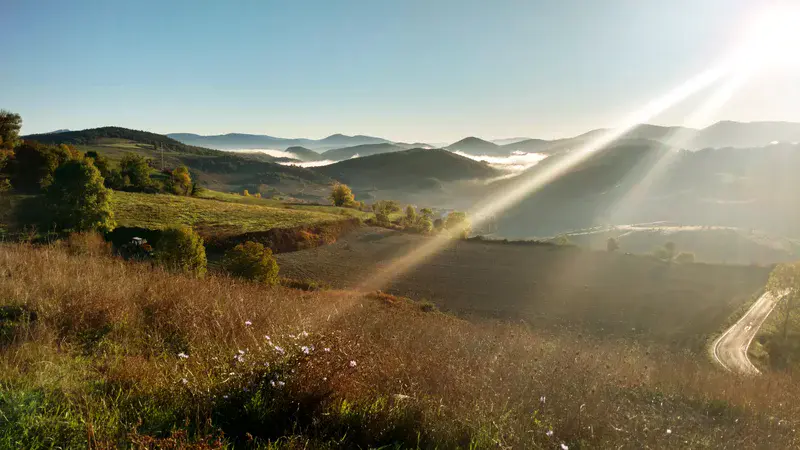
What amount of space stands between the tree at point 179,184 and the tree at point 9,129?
18403 mm

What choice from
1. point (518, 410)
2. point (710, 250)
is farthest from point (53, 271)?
point (710, 250)

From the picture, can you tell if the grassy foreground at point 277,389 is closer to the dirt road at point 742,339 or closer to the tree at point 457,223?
the dirt road at point 742,339

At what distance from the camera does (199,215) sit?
50.4 metres

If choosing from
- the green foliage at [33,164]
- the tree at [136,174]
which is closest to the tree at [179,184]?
the tree at [136,174]

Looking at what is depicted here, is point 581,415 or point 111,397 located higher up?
Answer: point 111,397

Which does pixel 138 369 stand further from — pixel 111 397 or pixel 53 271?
pixel 53 271

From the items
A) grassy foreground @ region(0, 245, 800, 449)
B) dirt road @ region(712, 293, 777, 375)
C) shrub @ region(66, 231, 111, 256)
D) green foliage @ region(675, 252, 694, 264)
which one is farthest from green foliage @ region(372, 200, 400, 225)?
grassy foreground @ region(0, 245, 800, 449)

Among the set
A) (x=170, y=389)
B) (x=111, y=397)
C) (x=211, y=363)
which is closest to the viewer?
(x=111, y=397)

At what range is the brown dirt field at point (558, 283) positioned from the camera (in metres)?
34.7

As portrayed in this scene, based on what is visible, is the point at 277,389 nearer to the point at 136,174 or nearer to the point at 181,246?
the point at 181,246

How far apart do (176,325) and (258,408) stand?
8.31 feet

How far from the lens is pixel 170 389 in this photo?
11.3 feet

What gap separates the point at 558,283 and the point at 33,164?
64.6 meters

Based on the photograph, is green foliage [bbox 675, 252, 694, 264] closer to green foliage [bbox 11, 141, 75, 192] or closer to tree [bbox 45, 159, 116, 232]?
tree [bbox 45, 159, 116, 232]
